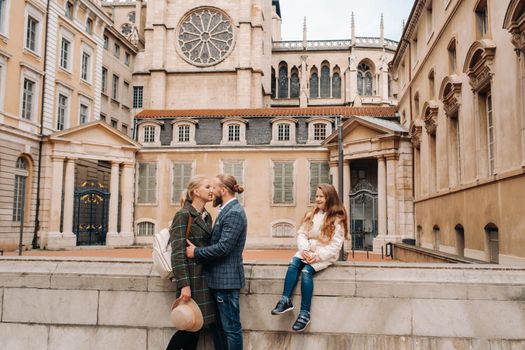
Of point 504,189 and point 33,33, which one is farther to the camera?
point 33,33

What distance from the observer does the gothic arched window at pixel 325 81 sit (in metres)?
53.0

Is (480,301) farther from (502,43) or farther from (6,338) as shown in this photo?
(502,43)

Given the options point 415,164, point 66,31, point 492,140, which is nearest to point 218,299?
point 492,140

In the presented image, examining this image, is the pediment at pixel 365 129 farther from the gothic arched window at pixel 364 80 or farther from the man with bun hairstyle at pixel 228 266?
the gothic arched window at pixel 364 80

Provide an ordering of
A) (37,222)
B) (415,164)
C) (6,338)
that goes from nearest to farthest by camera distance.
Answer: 1. (6,338)
2. (415,164)
3. (37,222)

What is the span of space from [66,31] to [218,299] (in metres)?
27.5

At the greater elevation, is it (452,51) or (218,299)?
(452,51)

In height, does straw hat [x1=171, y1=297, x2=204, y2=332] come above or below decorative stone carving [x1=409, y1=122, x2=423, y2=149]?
below

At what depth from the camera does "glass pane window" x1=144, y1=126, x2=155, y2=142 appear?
96.8 feet

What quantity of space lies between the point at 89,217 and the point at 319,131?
1462cm

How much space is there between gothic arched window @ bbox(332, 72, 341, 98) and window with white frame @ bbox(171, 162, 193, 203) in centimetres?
2815

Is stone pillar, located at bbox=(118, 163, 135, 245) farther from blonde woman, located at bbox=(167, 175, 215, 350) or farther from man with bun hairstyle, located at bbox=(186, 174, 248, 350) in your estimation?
man with bun hairstyle, located at bbox=(186, 174, 248, 350)

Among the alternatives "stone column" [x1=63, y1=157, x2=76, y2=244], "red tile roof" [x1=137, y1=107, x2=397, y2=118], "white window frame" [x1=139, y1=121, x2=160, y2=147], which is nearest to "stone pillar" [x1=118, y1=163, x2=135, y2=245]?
"white window frame" [x1=139, y1=121, x2=160, y2=147]

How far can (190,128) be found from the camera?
2920 cm
